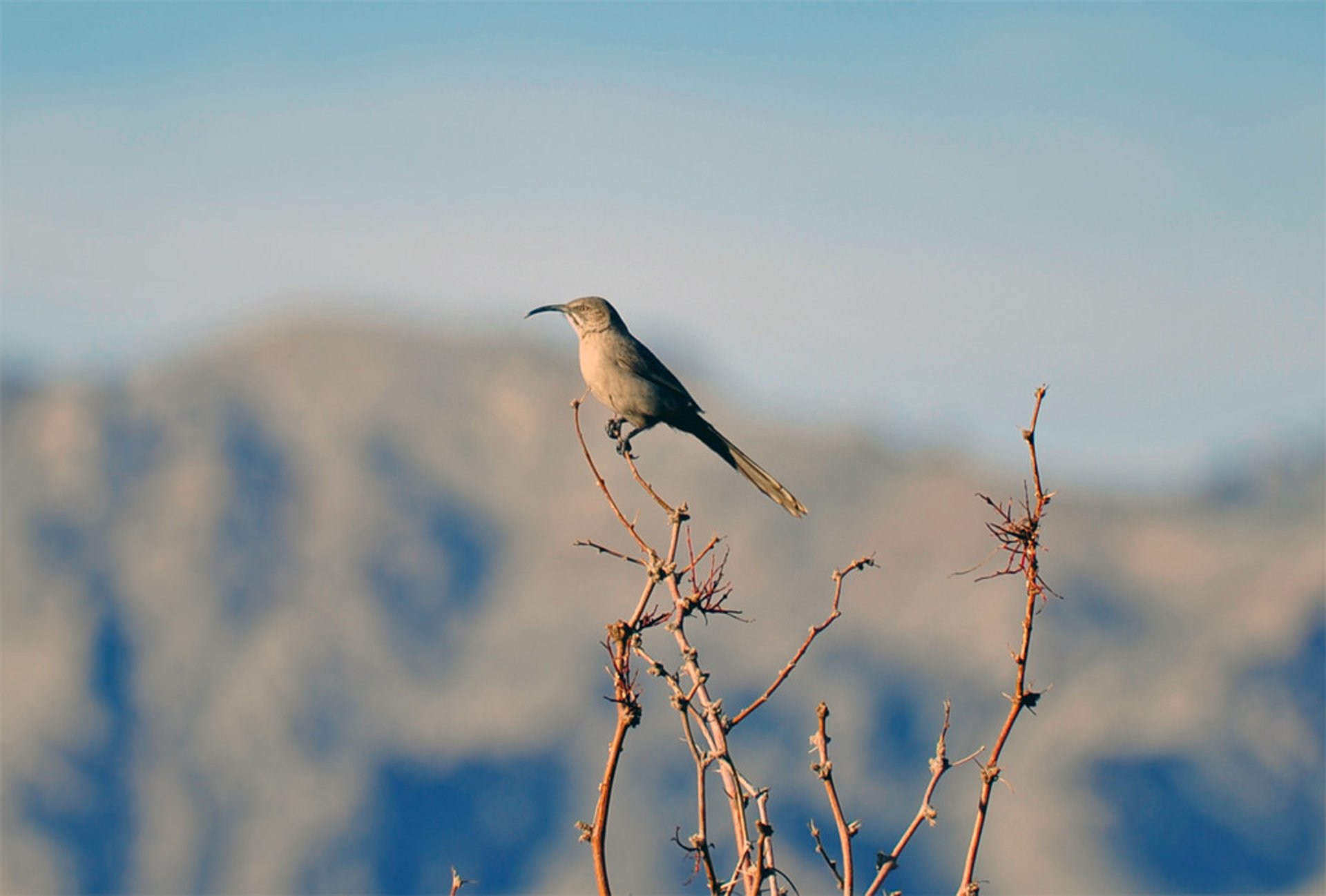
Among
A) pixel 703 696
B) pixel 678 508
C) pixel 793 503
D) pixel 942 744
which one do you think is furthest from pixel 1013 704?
pixel 793 503

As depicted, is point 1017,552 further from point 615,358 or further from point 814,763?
point 615,358

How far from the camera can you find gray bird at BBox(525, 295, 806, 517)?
46.2 ft

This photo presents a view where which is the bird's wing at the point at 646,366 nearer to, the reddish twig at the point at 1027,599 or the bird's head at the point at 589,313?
the bird's head at the point at 589,313

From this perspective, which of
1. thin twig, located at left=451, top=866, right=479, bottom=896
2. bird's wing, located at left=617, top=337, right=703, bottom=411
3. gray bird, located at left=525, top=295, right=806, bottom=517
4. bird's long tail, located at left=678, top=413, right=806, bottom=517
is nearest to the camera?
thin twig, located at left=451, top=866, right=479, bottom=896

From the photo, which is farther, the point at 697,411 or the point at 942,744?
the point at 697,411

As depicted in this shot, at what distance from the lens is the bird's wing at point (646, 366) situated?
14.5 m

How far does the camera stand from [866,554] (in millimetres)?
6160

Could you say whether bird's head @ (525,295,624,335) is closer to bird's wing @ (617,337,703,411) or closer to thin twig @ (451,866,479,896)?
bird's wing @ (617,337,703,411)

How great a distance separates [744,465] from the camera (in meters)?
13.1

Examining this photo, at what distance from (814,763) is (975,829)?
0.60 metres

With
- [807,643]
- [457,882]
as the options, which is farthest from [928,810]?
[457,882]

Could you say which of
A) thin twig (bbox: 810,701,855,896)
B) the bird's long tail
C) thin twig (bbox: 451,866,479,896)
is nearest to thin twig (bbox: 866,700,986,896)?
thin twig (bbox: 810,701,855,896)

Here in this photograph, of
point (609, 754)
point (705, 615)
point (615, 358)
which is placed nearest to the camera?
point (609, 754)

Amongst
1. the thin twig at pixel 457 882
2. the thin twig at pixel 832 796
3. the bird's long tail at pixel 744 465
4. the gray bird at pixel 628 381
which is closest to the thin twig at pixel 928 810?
the thin twig at pixel 832 796
